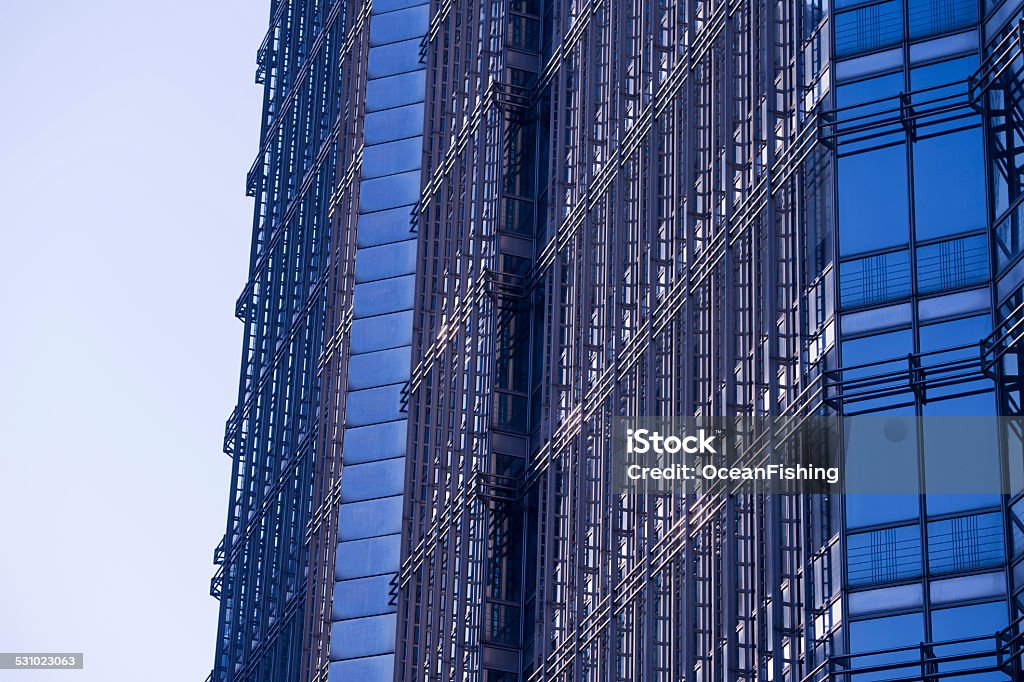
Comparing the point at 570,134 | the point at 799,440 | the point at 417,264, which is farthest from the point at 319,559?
the point at 799,440

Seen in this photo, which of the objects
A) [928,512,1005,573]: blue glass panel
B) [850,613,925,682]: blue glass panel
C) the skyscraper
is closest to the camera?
[928,512,1005,573]: blue glass panel

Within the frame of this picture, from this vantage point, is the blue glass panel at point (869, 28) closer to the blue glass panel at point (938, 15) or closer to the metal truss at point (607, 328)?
the blue glass panel at point (938, 15)

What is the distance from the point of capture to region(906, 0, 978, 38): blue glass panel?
4397 centimetres

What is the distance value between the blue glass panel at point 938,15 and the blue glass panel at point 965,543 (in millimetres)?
10158

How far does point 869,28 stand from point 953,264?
5911mm

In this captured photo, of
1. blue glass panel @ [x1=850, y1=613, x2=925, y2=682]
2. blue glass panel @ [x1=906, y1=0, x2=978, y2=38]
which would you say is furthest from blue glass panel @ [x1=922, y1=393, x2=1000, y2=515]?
blue glass panel @ [x1=906, y1=0, x2=978, y2=38]

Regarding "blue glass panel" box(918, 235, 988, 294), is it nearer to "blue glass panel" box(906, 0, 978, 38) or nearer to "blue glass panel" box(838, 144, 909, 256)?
"blue glass panel" box(838, 144, 909, 256)

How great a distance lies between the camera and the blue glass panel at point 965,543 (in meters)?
39.7

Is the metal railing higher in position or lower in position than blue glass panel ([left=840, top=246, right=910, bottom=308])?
lower

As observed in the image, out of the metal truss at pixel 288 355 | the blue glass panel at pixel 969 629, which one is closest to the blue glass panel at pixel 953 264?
the blue glass panel at pixel 969 629

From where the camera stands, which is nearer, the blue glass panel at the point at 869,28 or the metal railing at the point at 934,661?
the metal railing at the point at 934,661

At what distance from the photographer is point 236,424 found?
96250 millimetres

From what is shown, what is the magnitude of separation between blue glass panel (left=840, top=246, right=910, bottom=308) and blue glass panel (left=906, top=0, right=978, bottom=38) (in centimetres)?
473

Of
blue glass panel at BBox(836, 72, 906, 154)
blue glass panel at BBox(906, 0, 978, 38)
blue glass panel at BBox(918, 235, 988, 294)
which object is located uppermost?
blue glass panel at BBox(906, 0, 978, 38)
